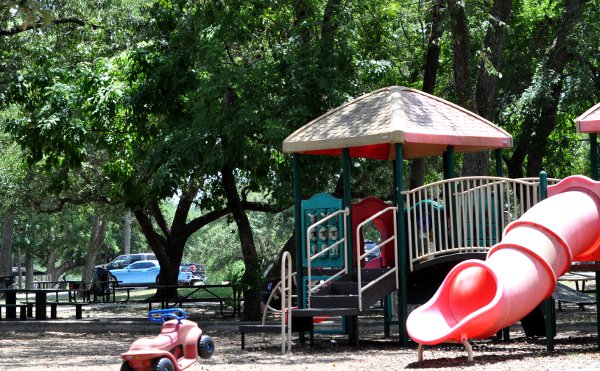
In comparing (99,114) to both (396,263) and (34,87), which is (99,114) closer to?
(34,87)

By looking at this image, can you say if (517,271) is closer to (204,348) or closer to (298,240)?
(204,348)

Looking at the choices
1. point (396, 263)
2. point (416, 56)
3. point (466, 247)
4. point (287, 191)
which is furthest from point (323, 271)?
point (416, 56)

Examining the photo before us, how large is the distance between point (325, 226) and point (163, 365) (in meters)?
5.65

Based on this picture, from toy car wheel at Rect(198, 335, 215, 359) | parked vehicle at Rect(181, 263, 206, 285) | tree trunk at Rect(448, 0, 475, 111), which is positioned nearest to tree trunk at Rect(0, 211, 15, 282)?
parked vehicle at Rect(181, 263, 206, 285)

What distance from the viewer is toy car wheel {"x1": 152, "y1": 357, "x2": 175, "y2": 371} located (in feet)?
31.2

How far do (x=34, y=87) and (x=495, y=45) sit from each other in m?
10.1

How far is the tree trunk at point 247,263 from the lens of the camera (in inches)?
809

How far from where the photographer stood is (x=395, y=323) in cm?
1806

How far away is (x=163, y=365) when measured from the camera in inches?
376

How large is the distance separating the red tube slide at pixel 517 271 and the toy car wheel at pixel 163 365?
3108 mm

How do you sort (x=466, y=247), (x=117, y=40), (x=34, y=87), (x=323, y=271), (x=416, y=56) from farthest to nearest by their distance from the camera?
(x=416, y=56), (x=117, y=40), (x=34, y=87), (x=323, y=271), (x=466, y=247)

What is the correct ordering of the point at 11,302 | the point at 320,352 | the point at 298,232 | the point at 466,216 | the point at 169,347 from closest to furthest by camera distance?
1. the point at 169,347
2. the point at 320,352
3. the point at 466,216
4. the point at 298,232
5. the point at 11,302

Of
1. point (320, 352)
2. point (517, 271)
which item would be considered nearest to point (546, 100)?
point (320, 352)

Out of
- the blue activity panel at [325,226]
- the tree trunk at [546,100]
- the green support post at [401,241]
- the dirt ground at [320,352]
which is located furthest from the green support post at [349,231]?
the tree trunk at [546,100]
